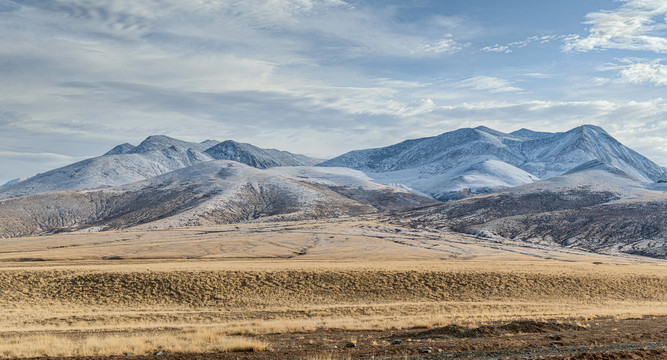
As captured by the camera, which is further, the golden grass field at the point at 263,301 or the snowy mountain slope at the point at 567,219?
the snowy mountain slope at the point at 567,219

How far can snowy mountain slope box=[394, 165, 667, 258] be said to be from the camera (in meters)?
120

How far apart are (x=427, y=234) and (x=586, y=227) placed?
4405cm

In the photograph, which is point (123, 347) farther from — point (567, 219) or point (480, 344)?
point (567, 219)

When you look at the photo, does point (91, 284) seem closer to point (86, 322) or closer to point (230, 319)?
point (86, 322)

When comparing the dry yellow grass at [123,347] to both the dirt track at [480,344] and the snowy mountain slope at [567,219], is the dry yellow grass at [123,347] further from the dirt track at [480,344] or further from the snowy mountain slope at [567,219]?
the snowy mountain slope at [567,219]

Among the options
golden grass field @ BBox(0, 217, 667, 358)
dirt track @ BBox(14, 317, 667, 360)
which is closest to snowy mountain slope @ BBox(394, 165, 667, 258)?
golden grass field @ BBox(0, 217, 667, 358)

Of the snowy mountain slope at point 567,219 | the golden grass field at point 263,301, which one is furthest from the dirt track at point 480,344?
the snowy mountain slope at point 567,219

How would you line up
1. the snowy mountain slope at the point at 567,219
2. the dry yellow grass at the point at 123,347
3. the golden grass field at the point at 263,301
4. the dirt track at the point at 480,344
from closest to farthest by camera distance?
the dirt track at the point at 480,344 < the dry yellow grass at the point at 123,347 < the golden grass field at the point at 263,301 < the snowy mountain slope at the point at 567,219

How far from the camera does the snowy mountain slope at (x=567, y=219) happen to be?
11988 centimetres

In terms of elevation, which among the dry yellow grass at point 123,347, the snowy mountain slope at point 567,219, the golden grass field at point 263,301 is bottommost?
the golden grass field at point 263,301

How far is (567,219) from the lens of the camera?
464ft

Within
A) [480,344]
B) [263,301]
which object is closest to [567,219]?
[263,301]

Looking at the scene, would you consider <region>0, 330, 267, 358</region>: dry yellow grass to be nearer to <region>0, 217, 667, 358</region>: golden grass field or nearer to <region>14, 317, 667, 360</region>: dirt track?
<region>0, 217, 667, 358</region>: golden grass field

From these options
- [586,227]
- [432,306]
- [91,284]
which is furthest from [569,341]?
[586,227]
